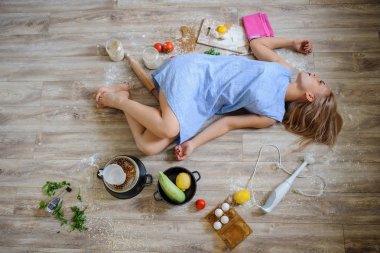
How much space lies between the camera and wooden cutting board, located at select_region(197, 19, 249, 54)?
161cm

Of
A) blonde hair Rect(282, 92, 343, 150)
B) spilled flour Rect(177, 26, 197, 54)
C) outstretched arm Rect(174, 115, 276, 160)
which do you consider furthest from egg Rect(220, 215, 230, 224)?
spilled flour Rect(177, 26, 197, 54)

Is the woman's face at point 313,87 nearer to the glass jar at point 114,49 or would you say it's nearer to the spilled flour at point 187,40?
the spilled flour at point 187,40

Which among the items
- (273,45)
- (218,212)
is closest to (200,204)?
(218,212)

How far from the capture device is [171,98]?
130 centimetres

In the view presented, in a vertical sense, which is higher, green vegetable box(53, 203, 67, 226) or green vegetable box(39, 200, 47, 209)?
green vegetable box(39, 200, 47, 209)

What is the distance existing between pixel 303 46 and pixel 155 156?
84 cm

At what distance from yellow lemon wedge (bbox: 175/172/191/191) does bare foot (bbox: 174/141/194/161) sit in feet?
0.29

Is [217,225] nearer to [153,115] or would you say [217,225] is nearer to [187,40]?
[153,115]

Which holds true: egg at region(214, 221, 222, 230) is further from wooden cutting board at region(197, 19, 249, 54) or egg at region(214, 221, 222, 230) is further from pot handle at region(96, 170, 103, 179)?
wooden cutting board at region(197, 19, 249, 54)

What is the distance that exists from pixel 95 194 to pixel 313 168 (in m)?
0.93

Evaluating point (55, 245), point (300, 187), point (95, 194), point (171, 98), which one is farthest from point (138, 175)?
point (300, 187)

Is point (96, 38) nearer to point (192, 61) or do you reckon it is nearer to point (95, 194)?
point (192, 61)

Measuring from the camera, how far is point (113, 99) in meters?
1.46

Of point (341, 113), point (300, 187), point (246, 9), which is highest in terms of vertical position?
point (246, 9)
